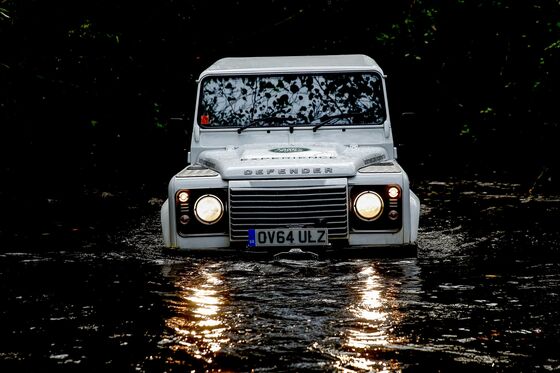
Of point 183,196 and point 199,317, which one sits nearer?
point 199,317

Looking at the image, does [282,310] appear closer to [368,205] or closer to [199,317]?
[199,317]

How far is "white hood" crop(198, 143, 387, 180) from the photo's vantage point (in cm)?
894

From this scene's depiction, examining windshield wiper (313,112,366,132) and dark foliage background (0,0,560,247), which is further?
dark foliage background (0,0,560,247)

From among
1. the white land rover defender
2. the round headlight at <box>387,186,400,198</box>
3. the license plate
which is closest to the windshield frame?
the white land rover defender

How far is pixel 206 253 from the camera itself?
9062 millimetres

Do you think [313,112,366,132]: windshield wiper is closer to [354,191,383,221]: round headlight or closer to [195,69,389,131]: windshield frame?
[195,69,389,131]: windshield frame

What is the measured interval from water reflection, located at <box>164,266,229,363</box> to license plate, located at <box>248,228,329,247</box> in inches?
17.2

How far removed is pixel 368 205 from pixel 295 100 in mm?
1940

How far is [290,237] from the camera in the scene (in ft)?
29.2

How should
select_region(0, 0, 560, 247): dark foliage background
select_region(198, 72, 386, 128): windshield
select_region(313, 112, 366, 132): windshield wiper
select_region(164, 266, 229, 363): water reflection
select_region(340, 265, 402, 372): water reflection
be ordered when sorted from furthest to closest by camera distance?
select_region(0, 0, 560, 247): dark foliage background < select_region(198, 72, 386, 128): windshield < select_region(313, 112, 366, 132): windshield wiper < select_region(164, 266, 229, 363): water reflection < select_region(340, 265, 402, 372): water reflection

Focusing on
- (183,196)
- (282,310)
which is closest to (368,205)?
(183,196)

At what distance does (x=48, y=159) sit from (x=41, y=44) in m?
1.92

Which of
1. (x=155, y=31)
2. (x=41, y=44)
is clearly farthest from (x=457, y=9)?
(x=41, y=44)

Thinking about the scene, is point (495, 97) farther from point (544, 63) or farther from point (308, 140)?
point (308, 140)
